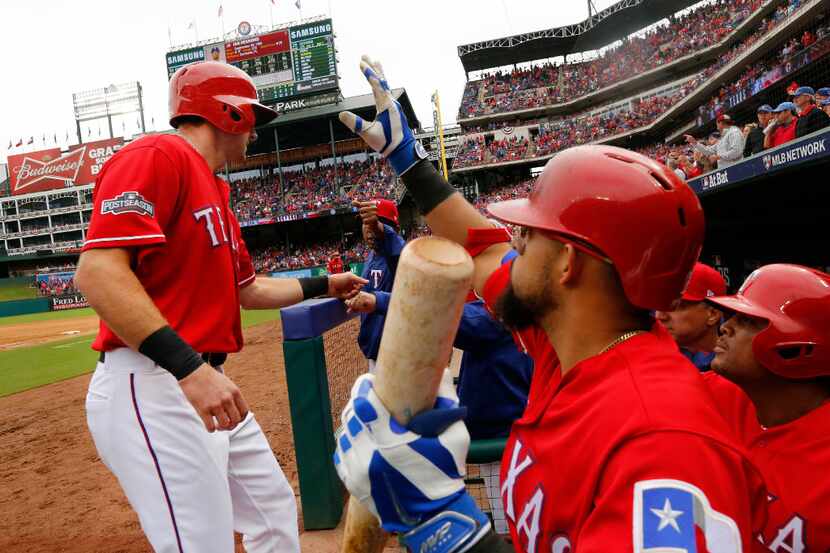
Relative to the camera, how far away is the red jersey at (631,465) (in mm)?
777

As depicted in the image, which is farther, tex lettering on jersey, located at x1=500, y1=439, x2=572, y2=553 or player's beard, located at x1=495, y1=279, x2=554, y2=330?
player's beard, located at x1=495, y1=279, x2=554, y2=330

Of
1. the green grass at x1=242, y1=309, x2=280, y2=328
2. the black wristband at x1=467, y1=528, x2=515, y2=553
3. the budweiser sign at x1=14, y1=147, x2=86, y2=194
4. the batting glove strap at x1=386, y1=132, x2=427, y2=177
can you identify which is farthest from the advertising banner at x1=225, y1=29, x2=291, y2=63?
the black wristband at x1=467, y1=528, x2=515, y2=553

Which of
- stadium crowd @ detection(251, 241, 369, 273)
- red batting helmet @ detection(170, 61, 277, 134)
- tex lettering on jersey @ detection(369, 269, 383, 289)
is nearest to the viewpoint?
red batting helmet @ detection(170, 61, 277, 134)

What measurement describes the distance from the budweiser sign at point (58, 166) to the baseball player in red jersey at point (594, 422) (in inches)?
2221

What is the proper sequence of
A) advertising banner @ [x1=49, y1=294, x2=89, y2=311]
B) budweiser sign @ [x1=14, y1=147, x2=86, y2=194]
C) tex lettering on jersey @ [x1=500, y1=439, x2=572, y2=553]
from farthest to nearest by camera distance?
budweiser sign @ [x1=14, y1=147, x2=86, y2=194]
advertising banner @ [x1=49, y1=294, x2=89, y2=311]
tex lettering on jersey @ [x1=500, y1=439, x2=572, y2=553]

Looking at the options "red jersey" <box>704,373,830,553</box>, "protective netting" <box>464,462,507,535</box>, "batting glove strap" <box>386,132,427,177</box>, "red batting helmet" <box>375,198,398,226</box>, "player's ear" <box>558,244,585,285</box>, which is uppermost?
"batting glove strap" <box>386,132,427,177</box>

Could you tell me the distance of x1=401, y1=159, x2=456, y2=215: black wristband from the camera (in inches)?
84.9

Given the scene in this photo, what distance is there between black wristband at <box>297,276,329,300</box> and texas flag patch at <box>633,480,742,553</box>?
6.84 ft

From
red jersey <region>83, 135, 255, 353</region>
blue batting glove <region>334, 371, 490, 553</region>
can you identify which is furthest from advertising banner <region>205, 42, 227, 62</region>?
blue batting glove <region>334, 371, 490, 553</region>

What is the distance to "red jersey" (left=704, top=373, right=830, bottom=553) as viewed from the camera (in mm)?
1440

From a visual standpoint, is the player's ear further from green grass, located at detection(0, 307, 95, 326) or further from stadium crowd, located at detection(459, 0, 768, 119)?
green grass, located at detection(0, 307, 95, 326)

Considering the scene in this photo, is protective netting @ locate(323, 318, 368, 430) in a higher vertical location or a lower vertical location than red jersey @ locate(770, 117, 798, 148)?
lower

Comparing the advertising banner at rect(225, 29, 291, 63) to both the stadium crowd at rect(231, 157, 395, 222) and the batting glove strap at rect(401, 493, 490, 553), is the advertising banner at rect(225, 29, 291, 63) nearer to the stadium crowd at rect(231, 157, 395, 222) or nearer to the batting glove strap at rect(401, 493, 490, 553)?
the stadium crowd at rect(231, 157, 395, 222)

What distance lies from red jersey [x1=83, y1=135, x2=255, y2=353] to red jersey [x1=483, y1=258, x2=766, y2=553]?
3.73 ft
